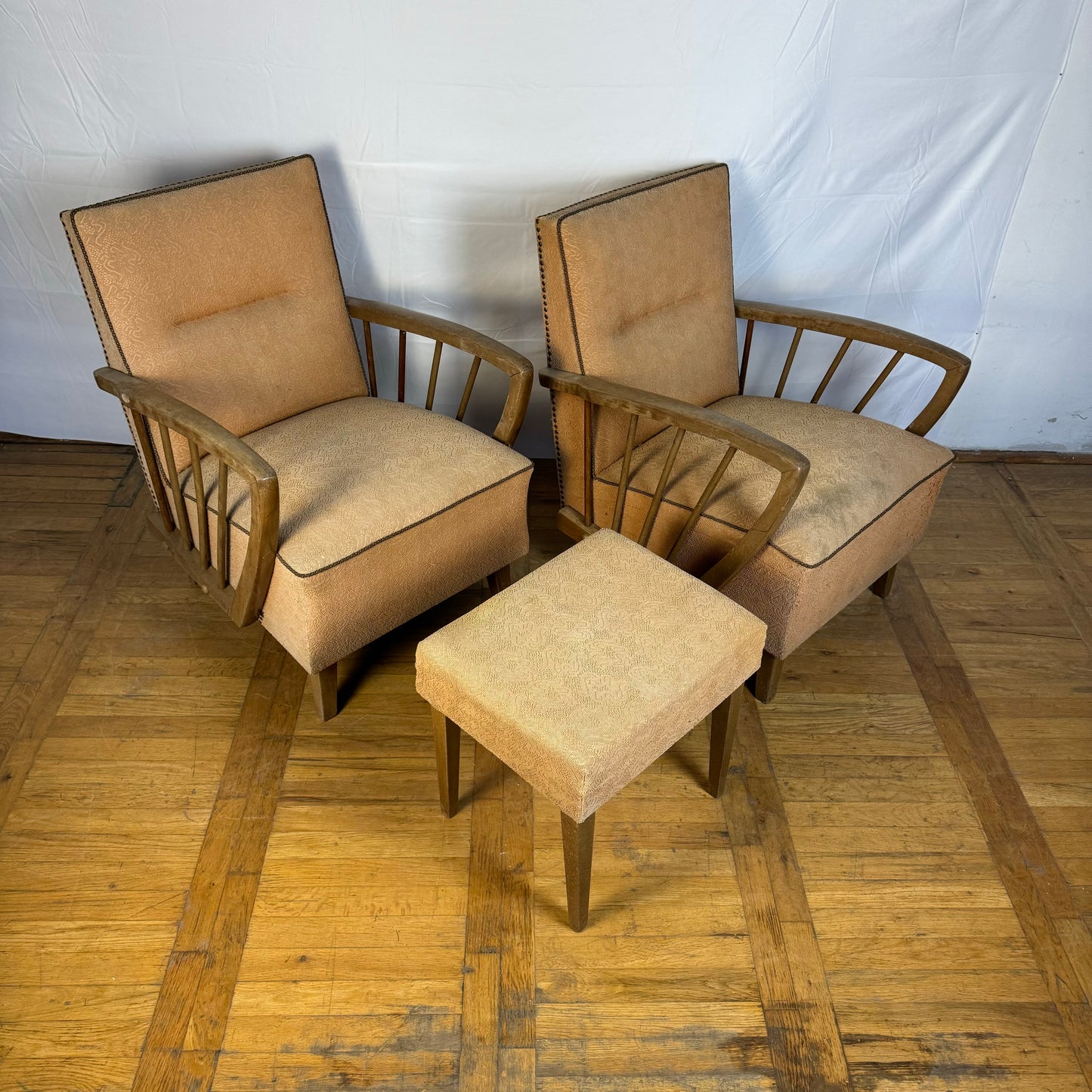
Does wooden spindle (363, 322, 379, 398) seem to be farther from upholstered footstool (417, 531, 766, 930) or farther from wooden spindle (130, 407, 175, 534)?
upholstered footstool (417, 531, 766, 930)

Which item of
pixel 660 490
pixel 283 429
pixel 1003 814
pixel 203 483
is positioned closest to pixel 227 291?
pixel 283 429

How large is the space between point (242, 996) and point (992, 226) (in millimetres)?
2340

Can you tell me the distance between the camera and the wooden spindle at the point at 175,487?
6.02ft

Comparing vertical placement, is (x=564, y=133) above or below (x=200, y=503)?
above

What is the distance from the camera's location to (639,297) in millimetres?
2004

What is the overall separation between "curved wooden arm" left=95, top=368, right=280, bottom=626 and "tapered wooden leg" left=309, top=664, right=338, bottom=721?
17cm

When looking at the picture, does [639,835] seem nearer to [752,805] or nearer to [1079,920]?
[752,805]

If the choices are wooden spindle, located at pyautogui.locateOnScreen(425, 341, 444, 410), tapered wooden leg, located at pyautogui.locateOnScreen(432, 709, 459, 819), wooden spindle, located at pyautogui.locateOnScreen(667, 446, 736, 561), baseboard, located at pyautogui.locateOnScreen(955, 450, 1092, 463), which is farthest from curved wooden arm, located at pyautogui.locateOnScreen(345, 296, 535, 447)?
baseboard, located at pyautogui.locateOnScreen(955, 450, 1092, 463)

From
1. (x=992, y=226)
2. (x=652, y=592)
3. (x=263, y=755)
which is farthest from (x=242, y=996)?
(x=992, y=226)

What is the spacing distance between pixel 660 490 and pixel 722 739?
0.48 m

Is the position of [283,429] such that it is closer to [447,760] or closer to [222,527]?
[222,527]

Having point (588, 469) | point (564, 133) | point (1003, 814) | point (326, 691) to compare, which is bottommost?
point (1003, 814)

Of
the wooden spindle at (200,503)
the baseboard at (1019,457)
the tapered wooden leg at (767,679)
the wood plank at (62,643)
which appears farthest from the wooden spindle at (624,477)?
the baseboard at (1019,457)

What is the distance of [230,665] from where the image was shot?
209 cm
